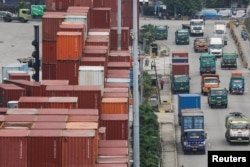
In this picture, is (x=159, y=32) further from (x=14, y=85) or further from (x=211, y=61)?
(x=14, y=85)

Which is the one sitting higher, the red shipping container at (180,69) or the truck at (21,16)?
the truck at (21,16)

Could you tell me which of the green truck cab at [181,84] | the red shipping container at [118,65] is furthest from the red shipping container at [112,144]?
the green truck cab at [181,84]

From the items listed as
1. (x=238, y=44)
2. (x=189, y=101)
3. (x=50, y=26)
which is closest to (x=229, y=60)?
(x=238, y=44)

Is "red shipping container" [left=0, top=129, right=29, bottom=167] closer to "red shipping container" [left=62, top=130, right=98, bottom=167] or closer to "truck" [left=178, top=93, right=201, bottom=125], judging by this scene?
"red shipping container" [left=62, top=130, right=98, bottom=167]

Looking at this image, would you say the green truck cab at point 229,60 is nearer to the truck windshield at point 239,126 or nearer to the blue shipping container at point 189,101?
the blue shipping container at point 189,101

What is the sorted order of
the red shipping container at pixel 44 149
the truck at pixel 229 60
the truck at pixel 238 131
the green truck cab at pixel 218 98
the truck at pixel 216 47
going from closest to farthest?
the red shipping container at pixel 44 149, the truck at pixel 238 131, the green truck cab at pixel 218 98, the truck at pixel 229 60, the truck at pixel 216 47

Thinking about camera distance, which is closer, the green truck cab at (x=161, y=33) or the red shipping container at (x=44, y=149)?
the red shipping container at (x=44, y=149)

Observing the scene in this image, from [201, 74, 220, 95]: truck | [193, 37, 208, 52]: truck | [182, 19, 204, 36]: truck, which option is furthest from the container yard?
[182, 19, 204, 36]: truck
